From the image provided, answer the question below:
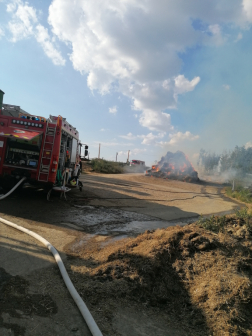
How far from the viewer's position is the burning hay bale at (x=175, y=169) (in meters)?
30.4

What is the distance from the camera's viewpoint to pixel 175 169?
1298 inches

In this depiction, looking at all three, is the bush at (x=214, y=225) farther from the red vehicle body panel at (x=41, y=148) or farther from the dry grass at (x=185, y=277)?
the red vehicle body panel at (x=41, y=148)

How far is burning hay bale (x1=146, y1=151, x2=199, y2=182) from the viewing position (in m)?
30.4

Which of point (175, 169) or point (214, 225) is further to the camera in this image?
point (175, 169)

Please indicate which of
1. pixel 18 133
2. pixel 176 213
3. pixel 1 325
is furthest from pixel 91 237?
pixel 176 213

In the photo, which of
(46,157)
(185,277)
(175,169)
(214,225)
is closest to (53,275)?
(185,277)

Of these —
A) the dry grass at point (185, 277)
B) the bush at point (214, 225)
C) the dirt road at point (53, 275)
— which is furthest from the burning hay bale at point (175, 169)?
the dry grass at point (185, 277)

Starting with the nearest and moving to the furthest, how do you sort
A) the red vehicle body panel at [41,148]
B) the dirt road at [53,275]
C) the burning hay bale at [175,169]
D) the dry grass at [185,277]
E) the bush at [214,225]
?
1. the dirt road at [53,275]
2. the dry grass at [185,277]
3. the bush at [214,225]
4. the red vehicle body panel at [41,148]
5. the burning hay bale at [175,169]

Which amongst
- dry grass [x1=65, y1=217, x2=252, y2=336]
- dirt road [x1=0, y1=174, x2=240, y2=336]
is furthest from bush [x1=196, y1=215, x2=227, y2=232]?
dirt road [x1=0, y1=174, x2=240, y2=336]

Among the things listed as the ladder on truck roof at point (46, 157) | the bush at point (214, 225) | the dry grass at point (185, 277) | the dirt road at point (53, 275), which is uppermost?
the ladder on truck roof at point (46, 157)

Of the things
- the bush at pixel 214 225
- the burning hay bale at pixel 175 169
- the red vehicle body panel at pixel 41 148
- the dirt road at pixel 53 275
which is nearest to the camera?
the dirt road at pixel 53 275

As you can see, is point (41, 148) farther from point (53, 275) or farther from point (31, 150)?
point (53, 275)

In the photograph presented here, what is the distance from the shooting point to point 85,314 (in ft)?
8.45

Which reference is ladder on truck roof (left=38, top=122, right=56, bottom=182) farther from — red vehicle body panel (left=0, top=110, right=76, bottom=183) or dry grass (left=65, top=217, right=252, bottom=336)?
dry grass (left=65, top=217, right=252, bottom=336)
